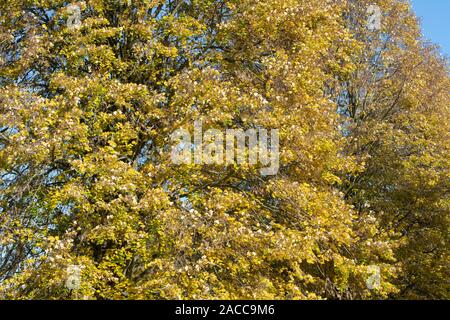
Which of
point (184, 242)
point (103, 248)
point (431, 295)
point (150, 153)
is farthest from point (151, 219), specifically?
point (431, 295)

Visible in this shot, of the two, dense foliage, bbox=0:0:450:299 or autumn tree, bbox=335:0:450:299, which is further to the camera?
autumn tree, bbox=335:0:450:299

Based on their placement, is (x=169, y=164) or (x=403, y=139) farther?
(x=403, y=139)

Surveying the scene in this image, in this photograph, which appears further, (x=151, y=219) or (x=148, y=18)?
(x=148, y=18)

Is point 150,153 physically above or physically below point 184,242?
above

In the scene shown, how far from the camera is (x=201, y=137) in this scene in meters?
12.1

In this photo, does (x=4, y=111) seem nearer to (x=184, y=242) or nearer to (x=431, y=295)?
(x=184, y=242)

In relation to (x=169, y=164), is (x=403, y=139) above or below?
above

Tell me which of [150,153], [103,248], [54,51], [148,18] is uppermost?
[148,18]

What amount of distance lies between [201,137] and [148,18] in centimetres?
446

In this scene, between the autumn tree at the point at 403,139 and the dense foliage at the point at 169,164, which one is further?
the autumn tree at the point at 403,139

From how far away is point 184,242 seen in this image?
422 inches
